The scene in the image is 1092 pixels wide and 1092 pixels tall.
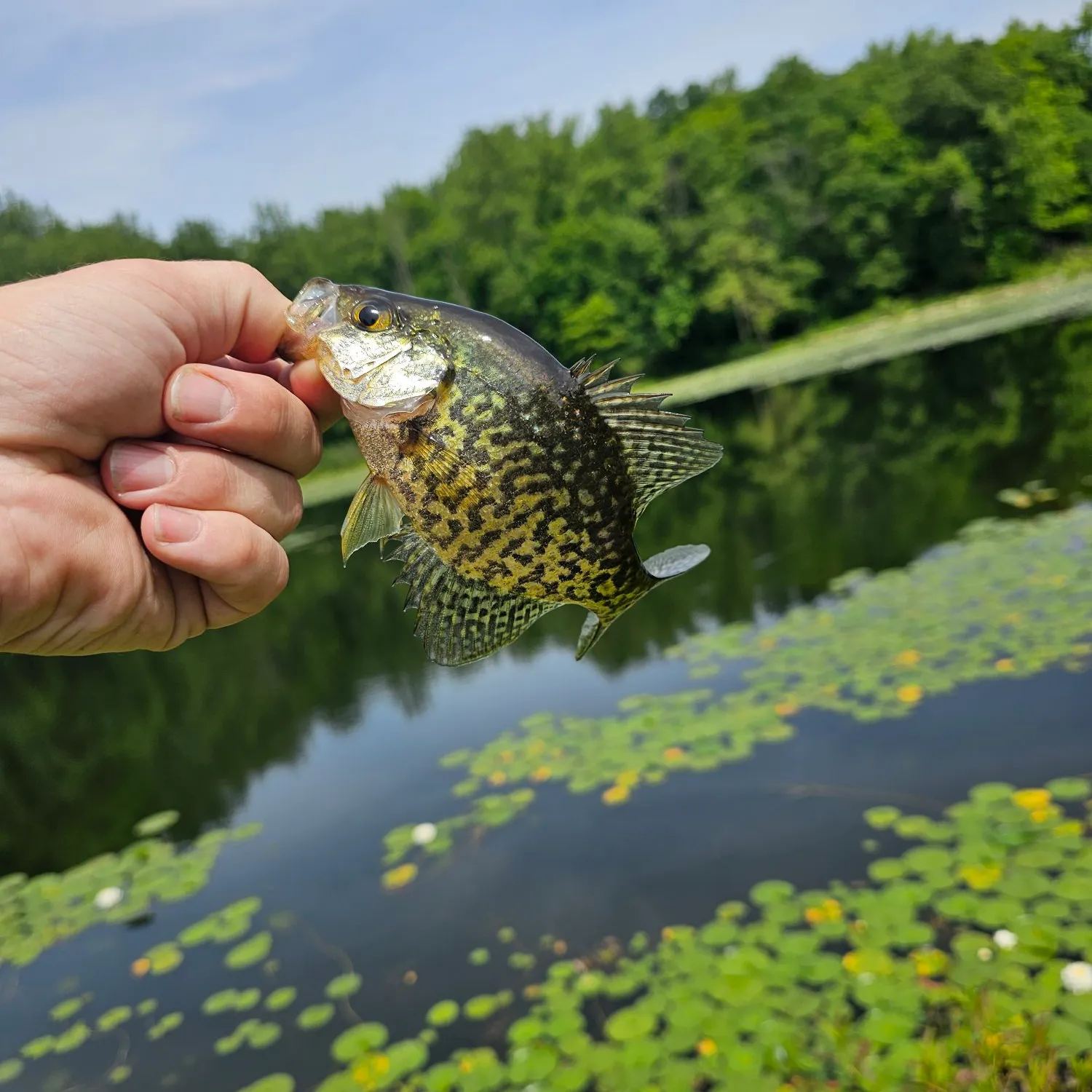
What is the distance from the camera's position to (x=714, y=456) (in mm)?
1974

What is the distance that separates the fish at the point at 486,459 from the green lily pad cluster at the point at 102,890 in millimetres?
5808

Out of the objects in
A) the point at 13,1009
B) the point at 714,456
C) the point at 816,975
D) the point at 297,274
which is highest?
the point at 297,274

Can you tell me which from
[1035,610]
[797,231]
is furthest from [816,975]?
[797,231]

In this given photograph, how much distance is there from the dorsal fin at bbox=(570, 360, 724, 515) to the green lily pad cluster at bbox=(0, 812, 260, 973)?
610 cm

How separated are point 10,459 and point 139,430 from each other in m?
0.29

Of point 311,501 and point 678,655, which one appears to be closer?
point 678,655

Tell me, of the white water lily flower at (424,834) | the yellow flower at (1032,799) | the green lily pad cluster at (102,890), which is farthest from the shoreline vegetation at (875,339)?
the yellow flower at (1032,799)

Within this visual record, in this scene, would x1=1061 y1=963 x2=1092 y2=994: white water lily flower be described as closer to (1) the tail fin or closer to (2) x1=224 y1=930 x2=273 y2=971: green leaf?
(1) the tail fin

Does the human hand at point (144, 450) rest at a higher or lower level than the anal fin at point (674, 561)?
higher

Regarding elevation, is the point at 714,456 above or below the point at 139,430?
below

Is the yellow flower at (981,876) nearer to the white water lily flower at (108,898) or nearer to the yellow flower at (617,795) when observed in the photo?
the yellow flower at (617,795)

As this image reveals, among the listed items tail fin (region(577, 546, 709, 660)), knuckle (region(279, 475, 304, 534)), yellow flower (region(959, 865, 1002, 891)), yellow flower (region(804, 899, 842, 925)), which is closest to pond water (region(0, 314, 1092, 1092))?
yellow flower (region(804, 899, 842, 925))

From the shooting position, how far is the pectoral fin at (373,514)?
195 centimetres

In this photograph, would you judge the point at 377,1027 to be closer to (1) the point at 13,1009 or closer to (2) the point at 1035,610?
(1) the point at 13,1009
